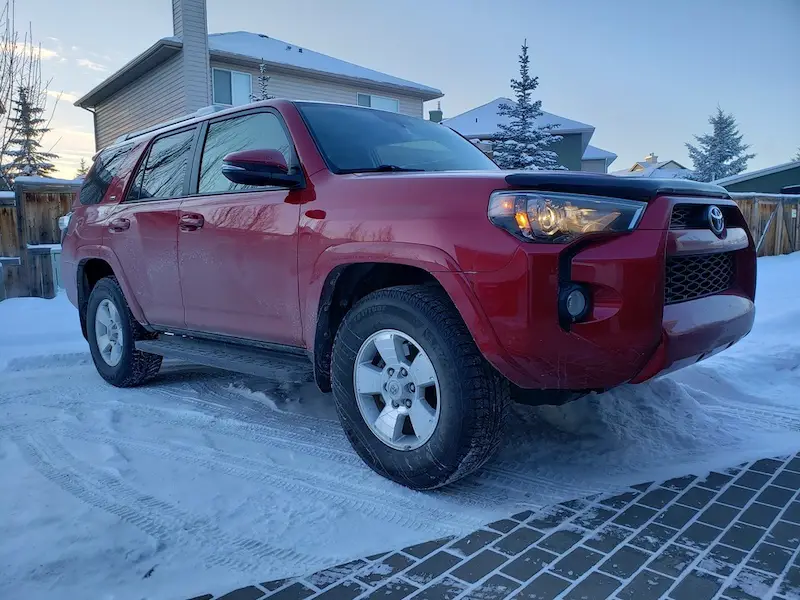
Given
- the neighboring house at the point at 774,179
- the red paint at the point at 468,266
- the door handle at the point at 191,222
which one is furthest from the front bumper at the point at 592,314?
the neighboring house at the point at 774,179

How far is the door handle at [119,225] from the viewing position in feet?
14.9

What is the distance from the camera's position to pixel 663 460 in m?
3.17

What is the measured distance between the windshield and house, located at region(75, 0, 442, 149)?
1538 centimetres

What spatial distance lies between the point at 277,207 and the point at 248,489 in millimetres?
1436

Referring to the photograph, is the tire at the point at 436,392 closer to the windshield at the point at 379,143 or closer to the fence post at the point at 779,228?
the windshield at the point at 379,143

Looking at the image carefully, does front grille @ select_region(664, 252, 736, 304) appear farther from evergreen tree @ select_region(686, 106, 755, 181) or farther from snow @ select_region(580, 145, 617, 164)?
evergreen tree @ select_region(686, 106, 755, 181)

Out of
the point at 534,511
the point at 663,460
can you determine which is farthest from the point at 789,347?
the point at 534,511

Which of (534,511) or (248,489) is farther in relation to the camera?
(248,489)

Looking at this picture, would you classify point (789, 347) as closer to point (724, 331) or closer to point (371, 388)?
point (724, 331)

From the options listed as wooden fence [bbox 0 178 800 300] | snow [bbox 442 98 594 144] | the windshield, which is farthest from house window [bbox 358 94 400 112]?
the windshield

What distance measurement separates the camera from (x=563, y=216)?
2.39 meters

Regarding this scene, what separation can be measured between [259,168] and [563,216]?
157 centimetres

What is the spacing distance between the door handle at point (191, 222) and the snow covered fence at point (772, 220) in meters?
14.5

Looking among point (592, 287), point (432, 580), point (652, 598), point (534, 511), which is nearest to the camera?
point (652, 598)
